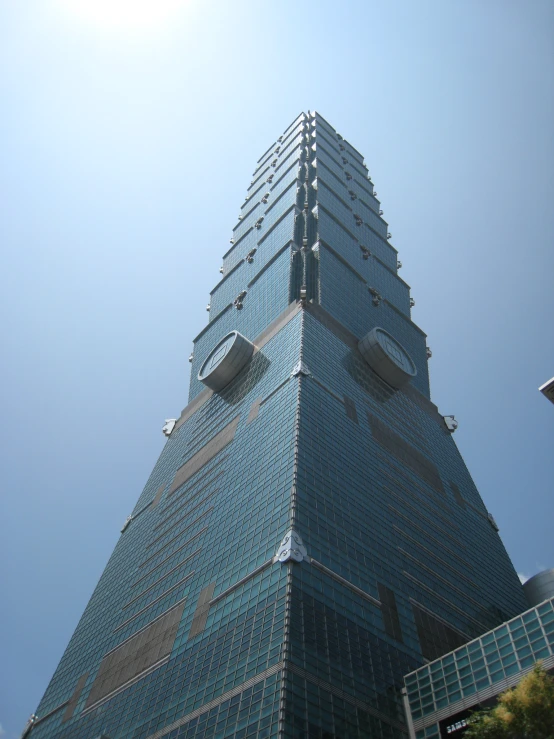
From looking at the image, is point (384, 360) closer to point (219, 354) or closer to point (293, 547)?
point (219, 354)

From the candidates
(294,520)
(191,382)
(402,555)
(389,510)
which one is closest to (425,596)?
(402,555)

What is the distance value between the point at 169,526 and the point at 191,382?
3963 centimetres

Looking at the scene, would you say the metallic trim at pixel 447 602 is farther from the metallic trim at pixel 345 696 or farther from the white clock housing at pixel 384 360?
the white clock housing at pixel 384 360

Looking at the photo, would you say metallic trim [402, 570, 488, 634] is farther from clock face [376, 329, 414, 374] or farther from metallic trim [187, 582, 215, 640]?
clock face [376, 329, 414, 374]

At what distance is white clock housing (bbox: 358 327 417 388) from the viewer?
83.7 meters

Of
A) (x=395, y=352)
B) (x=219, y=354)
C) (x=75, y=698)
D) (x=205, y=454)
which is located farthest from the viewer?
(x=395, y=352)

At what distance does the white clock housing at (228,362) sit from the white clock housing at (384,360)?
15.3 metres

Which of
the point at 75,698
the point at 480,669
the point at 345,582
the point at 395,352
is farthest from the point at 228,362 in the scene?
the point at 480,669

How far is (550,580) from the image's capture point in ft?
224

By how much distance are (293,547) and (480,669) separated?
45.7ft

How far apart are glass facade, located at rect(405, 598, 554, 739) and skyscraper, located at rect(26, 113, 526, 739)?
2185 mm

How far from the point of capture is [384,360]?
3285 inches

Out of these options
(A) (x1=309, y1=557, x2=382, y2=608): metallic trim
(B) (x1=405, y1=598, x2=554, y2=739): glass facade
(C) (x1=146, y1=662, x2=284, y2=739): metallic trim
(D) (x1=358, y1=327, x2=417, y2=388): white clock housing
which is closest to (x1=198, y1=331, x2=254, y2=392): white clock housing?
(D) (x1=358, y1=327, x2=417, y2=388): white clock housing

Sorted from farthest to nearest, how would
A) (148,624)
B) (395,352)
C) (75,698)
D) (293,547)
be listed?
(395,352) → (75,698) → (148,624) → (293,547)
